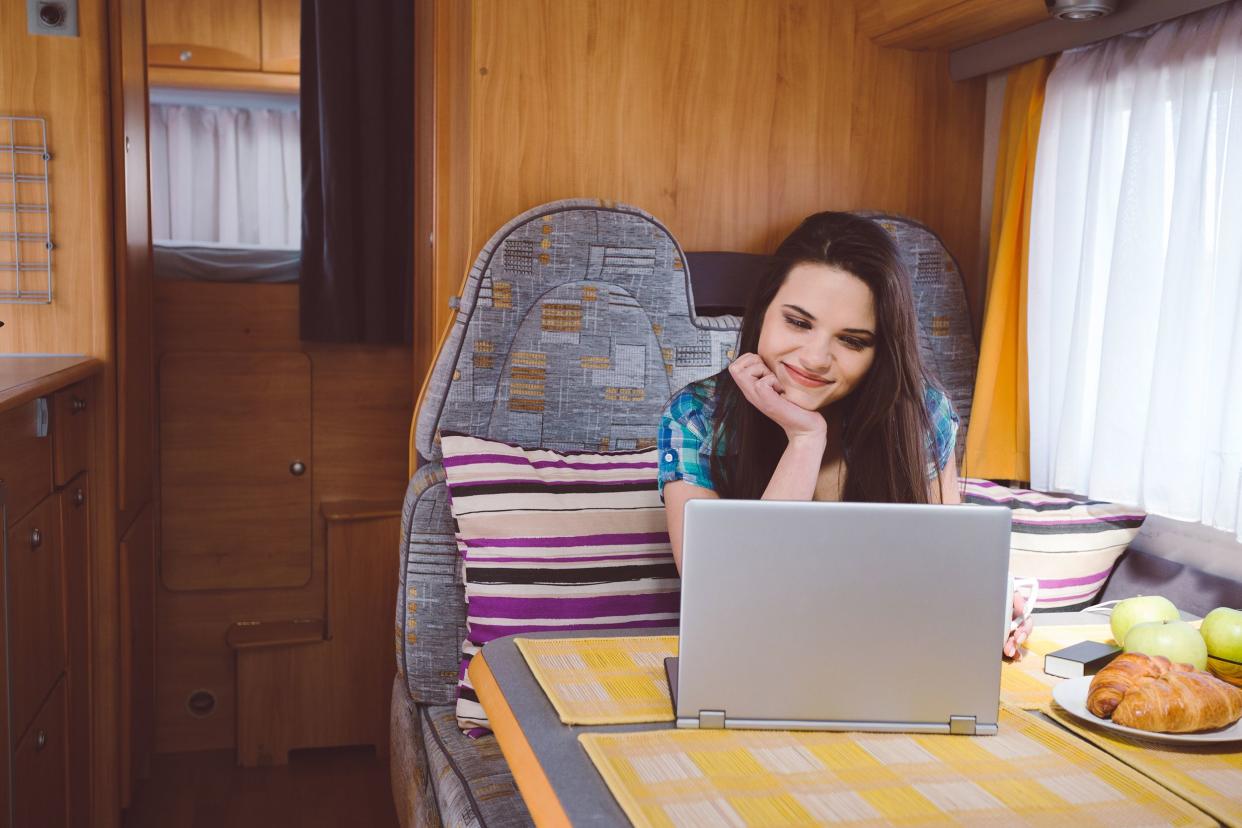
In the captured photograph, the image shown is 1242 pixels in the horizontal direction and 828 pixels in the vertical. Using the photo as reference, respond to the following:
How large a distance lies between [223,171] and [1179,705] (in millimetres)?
4346

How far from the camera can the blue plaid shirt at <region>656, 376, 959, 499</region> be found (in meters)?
1.63

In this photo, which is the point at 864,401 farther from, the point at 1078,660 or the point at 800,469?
the point at 1078,660

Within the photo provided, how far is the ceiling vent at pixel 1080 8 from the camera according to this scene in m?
1.77

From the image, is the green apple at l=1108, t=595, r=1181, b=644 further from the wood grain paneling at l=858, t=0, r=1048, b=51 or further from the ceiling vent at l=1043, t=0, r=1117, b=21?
the wood grain paneling at l=858, t=0, r=1048, b=51

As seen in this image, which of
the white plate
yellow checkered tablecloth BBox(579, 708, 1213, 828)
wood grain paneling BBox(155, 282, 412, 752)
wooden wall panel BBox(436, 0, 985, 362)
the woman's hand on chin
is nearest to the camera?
yellow checkered tablecloth BBox(579, 708, 1213, 828)

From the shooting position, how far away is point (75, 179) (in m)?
2.14

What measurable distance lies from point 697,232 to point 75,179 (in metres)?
1.23

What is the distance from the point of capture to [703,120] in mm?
2180

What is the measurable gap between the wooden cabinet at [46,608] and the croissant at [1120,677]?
1.32 metres

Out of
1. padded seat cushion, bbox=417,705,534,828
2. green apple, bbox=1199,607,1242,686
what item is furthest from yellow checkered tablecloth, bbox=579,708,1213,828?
padded seat cushion, bbox=417,705,534,828

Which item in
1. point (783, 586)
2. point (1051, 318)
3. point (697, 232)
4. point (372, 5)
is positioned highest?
point (372, 5)

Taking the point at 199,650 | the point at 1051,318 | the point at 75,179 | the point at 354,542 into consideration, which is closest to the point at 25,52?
the point at 75,179

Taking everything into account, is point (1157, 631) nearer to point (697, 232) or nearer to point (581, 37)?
point (697, 232)

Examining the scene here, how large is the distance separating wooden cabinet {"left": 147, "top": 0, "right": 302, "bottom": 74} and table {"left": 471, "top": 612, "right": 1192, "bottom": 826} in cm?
304
